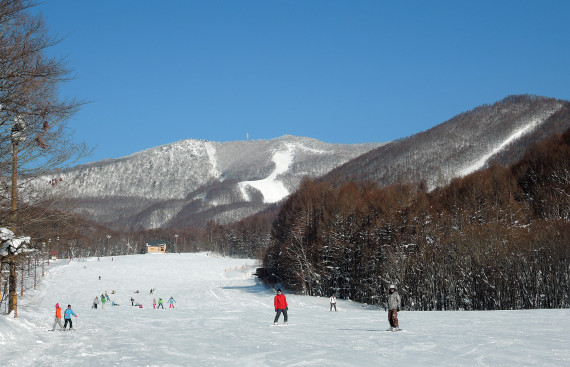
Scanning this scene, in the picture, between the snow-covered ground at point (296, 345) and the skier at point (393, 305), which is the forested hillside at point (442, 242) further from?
the skier at point (393, 305)

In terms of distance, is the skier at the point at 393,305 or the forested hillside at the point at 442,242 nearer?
the skier at the point at 393,305

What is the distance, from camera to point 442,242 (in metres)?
58.1

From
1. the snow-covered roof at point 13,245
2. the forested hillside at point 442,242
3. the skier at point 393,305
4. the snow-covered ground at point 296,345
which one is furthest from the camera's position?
the forested hillside at point 442,242

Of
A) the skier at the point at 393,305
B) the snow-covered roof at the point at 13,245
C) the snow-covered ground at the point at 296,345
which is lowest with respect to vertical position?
the snow-covered ground at the point at 296,345

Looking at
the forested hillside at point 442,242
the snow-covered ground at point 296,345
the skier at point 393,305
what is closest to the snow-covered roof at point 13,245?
the snow-covered ground at point 296,345

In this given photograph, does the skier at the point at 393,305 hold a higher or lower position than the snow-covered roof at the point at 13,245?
lower

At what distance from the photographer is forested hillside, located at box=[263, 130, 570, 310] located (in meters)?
49.8

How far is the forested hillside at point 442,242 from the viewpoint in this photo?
49.8m

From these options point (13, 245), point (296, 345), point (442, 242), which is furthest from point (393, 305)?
point (442, 242)

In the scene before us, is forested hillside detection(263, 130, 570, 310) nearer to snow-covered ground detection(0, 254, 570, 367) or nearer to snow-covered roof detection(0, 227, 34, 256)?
snow-covered ground detection(0, 254, 570, 367)

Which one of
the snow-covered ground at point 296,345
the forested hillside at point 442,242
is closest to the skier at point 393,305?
the snow-covered ground at point 296,345

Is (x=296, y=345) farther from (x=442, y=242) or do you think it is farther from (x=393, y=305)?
(x=442, y=242)

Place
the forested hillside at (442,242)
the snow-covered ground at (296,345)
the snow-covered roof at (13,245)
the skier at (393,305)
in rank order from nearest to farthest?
the snow-covered ground at (296,345) < the snow-covered roof at (13,245) < the skier at (393,305) < the forested hillside at (442,242)

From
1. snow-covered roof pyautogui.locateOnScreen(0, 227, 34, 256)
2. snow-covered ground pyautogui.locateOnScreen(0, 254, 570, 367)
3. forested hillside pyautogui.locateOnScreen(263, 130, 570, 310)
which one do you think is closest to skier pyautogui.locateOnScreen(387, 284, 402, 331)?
snow-covered ground pyautogui.locateOnScreen(0, 254, 570, 367)
